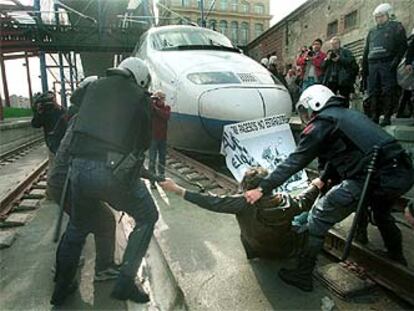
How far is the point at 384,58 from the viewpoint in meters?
6.32

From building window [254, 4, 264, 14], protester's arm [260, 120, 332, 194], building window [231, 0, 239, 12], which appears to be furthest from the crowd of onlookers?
building window [254, 4, 264, 14]

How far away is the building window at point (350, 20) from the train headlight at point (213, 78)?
1056 centimetres

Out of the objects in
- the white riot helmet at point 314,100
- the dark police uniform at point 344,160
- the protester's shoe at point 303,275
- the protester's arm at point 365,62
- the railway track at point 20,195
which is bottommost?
the railway track at point 20,195

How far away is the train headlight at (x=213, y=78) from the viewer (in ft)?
20.7

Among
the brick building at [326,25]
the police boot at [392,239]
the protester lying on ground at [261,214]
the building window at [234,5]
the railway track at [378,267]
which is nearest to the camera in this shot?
the railway track at [378,267]

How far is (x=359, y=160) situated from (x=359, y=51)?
1283cm

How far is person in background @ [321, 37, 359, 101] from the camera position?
7207mm

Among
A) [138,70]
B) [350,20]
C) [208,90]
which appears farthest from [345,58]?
[350,20]

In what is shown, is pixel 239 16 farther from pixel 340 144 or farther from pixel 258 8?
pixel 340 144

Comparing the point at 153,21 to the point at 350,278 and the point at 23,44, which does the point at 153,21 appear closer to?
the point at 23,44

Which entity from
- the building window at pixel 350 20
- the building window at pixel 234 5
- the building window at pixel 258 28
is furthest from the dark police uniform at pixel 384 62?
the building window at pixel 258 28

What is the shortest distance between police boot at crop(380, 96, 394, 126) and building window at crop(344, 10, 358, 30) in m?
9.71

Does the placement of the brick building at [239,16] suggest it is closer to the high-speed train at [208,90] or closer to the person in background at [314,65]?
the person in background at [314,65]

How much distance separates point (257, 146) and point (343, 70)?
301 centimetres
